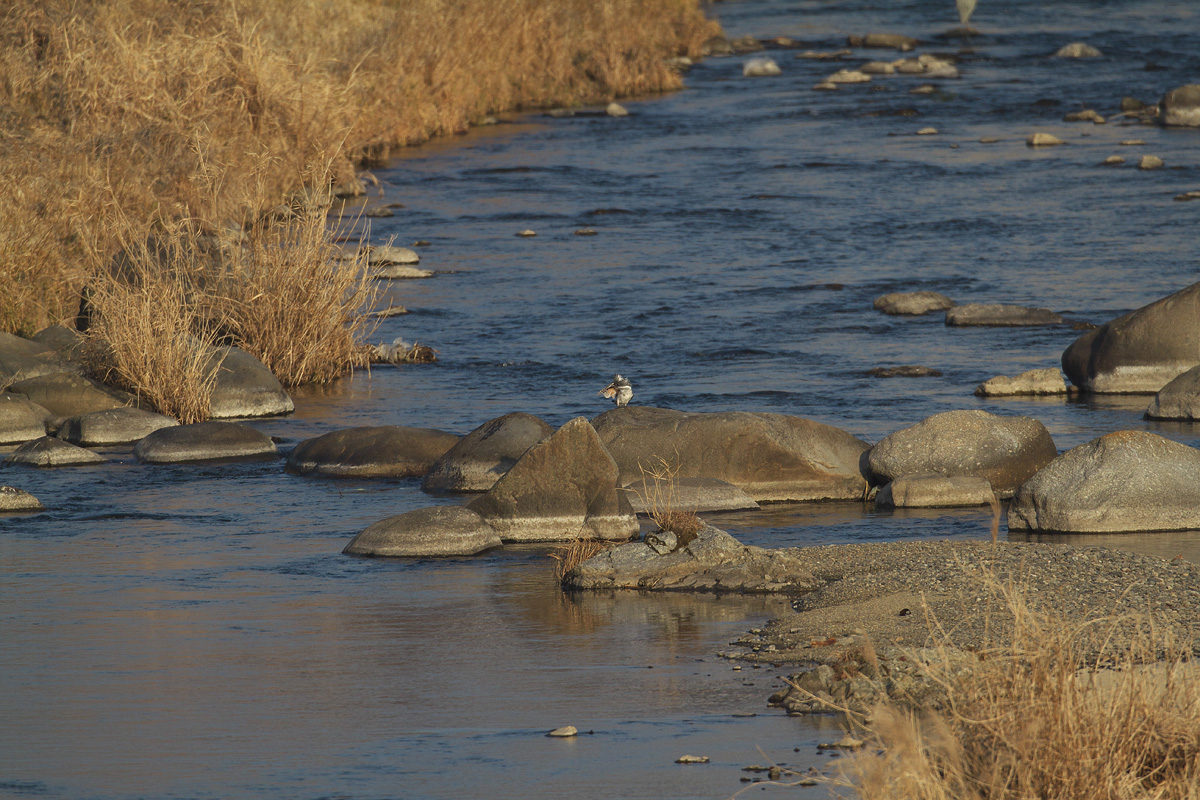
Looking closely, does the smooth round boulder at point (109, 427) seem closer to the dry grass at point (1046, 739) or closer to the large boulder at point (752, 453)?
the large boulder at point (752, 453)

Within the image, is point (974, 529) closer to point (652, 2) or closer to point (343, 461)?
point (343, 461)

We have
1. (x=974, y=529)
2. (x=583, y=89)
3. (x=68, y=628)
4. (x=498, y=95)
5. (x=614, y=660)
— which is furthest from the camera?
(x=583, y=89)

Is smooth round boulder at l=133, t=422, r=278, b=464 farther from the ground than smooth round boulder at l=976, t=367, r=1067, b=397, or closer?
farther from the ground

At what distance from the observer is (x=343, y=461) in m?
12.8

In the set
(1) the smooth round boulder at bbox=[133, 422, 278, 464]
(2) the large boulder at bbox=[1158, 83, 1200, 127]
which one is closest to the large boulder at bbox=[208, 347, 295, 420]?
(1) the smooth round boulder at bbox=[133, 422, 278, 464]

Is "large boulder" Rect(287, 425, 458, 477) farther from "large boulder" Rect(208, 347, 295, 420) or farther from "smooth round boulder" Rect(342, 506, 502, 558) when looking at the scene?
"smooth round boulder" Rect(342, 506, 502, 558)

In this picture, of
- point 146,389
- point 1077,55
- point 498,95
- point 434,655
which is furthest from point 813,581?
point 1077,55

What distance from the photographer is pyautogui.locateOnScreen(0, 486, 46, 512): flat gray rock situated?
37.4 ft

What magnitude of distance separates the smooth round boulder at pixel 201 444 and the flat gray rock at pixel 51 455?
37cm

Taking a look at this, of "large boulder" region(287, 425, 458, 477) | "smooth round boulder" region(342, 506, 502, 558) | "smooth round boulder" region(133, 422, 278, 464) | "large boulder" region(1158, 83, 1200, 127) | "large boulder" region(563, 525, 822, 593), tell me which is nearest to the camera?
"large boulder" region(563, 525, 822, 593)

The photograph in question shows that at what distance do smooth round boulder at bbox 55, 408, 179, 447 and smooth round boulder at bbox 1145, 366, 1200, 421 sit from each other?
25.9ft

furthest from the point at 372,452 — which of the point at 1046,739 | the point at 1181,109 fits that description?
the point at 1181,109

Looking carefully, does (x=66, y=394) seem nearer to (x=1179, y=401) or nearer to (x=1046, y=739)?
(x=1179, y=401)

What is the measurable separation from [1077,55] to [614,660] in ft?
127
